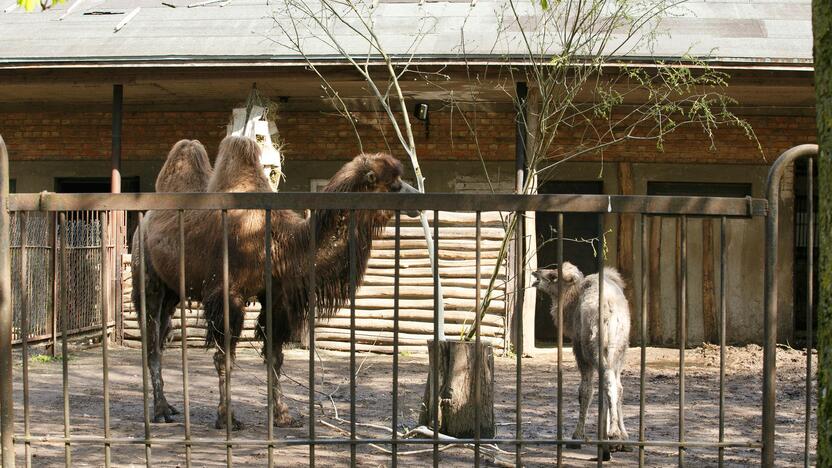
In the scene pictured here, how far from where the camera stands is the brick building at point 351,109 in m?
12.6

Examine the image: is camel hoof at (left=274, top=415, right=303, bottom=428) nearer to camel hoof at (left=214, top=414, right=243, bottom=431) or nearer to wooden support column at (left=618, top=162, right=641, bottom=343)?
camel hoof at (left=214, top=414, right=243, bottom=431)

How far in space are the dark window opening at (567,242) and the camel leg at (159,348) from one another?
24.4 feet

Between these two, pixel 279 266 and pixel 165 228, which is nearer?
pixel 279 266

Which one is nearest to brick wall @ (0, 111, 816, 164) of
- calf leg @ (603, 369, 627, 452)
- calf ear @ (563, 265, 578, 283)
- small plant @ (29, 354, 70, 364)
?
small plant @ (29, 354, 70, 364)

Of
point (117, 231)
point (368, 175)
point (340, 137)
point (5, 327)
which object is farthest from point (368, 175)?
point (340, 137)

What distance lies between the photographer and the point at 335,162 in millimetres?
14969

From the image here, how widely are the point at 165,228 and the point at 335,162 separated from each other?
24.8 feet

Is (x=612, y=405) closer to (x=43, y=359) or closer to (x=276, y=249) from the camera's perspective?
(x=276, y=249)

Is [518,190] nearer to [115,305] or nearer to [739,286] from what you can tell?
[739,286]

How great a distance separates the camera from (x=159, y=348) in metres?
7.74

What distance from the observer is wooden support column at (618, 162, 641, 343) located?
14094 millimetres

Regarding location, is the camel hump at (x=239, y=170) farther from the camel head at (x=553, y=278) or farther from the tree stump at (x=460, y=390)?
the camel head at (x=553, y=278)

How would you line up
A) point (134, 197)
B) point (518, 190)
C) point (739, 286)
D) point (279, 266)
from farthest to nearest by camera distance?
point (739, 286), point (518, 190), point (279, 266), point (134, 197)

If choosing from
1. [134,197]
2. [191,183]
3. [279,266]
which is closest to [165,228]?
[191,183]
